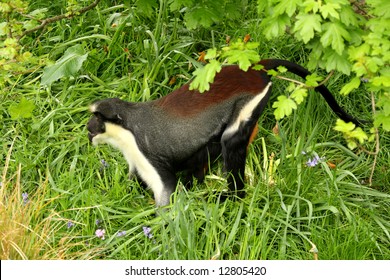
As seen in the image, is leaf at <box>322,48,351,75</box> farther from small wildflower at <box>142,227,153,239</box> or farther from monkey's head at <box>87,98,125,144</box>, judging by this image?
monkey's head at <box>87,98,125,144</box>

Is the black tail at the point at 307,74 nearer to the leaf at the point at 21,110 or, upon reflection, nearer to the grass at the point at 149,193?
the grass at the point at 149,193

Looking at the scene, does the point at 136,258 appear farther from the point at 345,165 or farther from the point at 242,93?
the point at 345,165

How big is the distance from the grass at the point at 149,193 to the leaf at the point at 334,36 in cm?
117

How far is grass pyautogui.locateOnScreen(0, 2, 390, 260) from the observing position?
180 inches

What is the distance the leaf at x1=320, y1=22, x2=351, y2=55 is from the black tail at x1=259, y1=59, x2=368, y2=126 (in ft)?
3.72

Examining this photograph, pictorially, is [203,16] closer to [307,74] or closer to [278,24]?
[307,74]

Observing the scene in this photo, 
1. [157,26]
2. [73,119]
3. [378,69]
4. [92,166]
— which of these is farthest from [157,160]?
[378,69]

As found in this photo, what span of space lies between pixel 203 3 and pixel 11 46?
1.25 m

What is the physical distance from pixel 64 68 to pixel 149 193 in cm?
119

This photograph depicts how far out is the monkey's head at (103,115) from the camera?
5.06 meters

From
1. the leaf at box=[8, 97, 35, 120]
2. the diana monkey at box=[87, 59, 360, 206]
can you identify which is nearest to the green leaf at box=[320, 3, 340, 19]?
the diana monkey at box=[87, 59, 360, 206]

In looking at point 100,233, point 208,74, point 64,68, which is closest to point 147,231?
point 100,233

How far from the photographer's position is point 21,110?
5609 mm

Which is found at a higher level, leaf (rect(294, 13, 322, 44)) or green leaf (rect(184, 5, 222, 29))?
leaf (rect(294, 13, 322, 44))
